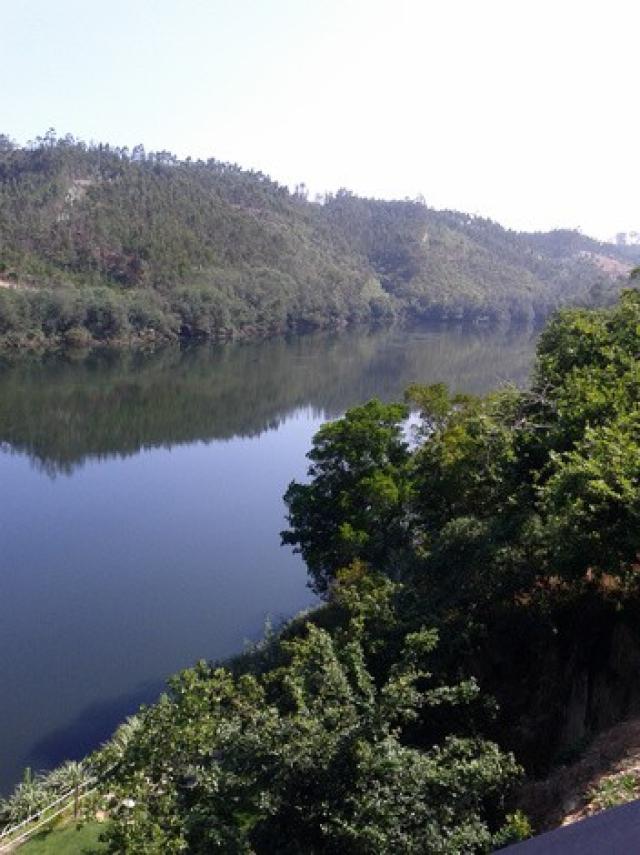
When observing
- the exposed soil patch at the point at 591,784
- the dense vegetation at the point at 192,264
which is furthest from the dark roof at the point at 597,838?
the dense vegetation at the point at 192,264

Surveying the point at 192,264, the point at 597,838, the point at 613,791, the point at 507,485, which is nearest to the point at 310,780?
the point at 613,791

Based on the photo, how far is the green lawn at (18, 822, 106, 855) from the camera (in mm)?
12953

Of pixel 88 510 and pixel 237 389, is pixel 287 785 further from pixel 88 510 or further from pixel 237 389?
pixel 237 389

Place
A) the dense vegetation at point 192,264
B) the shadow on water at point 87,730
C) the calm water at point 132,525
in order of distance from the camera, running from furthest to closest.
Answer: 1. the dense vegetation at point 192,264
2. the calm water at point 132,525
3. the shadow on water at point 87,730

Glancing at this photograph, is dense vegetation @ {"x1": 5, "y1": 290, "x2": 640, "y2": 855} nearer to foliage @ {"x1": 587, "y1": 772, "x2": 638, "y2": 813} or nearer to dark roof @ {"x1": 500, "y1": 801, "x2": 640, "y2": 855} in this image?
foliage @ {"x1": 587, "y1": 772, "x2": 638, "y2": 813}

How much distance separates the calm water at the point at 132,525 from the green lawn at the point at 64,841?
562 centimetres

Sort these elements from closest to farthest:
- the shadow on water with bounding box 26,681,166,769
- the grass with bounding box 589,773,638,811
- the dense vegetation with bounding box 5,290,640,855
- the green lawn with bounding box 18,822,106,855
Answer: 1. the grass with bounding box 589,773,638,811
2. the dense vegetation with bounding box 5,290,640,855
3. the green lawn with bounding box 18,822,106,855
4. the shadow on water with bounding box 26,681,166,769

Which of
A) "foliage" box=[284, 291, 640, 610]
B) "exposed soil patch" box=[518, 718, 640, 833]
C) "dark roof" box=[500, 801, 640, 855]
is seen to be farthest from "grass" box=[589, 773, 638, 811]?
"dark roof" box=[500, 801, 640, 855]

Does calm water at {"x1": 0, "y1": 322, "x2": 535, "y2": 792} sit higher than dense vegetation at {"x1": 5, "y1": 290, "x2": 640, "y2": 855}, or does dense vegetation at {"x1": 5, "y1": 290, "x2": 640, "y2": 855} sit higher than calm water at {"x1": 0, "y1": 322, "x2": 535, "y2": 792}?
dense vegetation at {"x1": 5, "y1": 290, "x2": 640, "y2": 855}

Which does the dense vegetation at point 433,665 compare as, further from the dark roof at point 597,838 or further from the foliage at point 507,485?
the dark roof at point 597,838

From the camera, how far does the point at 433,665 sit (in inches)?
499

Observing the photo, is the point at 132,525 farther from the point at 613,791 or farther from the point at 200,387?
the point at 200,387

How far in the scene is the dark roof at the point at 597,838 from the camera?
2.64 meters

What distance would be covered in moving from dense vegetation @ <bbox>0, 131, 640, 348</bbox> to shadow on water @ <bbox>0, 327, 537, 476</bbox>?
21.1 feet
